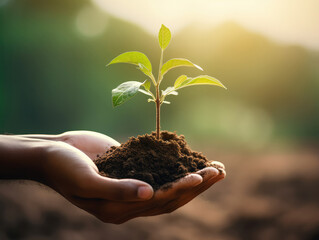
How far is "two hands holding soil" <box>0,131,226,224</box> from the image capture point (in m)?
1.03

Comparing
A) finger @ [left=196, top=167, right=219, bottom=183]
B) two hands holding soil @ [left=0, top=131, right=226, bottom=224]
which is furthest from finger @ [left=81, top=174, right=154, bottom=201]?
finger @ [left=196, top=167, right=219, bottom=183]

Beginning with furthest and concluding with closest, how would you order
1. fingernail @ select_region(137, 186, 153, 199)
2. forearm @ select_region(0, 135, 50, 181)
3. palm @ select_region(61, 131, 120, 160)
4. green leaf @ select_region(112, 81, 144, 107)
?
palm @ select_region(61, 131, 120, 160) < forearm @ select_region(0, 135, 50, 181) < green leaf @ select_region(112, 81, 144, 107) < fingernail @ select_region(137, 186, 153, 199)

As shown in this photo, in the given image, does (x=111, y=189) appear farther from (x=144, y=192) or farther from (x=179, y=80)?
(x=179, y=80)

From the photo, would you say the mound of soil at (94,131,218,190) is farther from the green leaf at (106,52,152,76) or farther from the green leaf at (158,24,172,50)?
the green leaf at (158,24,172,50)

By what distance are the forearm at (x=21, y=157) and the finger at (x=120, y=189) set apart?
1.36 ft

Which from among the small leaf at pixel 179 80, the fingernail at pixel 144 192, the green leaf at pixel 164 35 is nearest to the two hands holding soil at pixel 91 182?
the fingernail at pixel 144 192

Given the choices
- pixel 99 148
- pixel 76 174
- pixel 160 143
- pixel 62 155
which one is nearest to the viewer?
pixel 76 174

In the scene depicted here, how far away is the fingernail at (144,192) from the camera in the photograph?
38.9 inches

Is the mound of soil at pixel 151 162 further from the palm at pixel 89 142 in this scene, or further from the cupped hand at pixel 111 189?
the palm at pixel 89 142

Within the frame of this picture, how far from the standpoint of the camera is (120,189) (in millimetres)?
1011

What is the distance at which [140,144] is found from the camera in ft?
4.47

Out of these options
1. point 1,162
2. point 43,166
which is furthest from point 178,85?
point 1,162

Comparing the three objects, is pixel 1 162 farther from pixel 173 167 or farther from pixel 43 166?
pixel 173 167

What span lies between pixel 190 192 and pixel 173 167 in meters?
0.13
